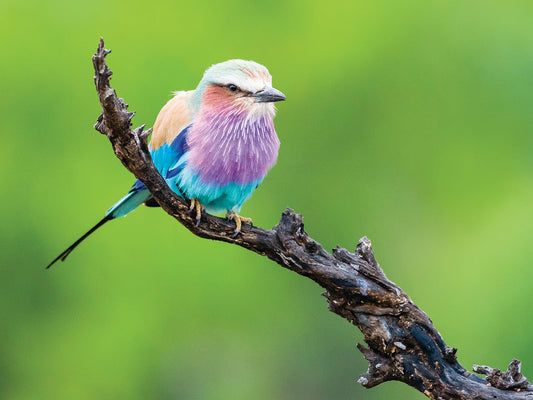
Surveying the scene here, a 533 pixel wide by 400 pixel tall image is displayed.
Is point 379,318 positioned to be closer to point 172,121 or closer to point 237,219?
→ point 237,219

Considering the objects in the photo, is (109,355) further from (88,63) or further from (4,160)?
(88,63)

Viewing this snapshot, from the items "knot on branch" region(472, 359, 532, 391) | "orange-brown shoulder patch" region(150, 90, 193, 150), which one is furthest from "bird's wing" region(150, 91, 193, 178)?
"knot on branch" region(472, 359, 532, 391)

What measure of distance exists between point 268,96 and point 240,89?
0.32ft

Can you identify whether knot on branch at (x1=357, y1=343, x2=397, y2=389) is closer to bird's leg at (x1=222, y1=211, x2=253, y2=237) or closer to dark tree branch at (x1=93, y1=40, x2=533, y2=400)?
dark tree branch at (x1=93, y1=40, x2=533, y2=400)

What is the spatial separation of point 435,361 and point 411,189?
378 centimetres

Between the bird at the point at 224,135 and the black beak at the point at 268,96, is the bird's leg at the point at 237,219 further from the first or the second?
the black beak at the point at 268,96

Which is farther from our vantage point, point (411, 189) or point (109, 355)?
point (411, 189)

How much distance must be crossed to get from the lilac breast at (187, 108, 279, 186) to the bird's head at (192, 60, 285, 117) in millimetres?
23

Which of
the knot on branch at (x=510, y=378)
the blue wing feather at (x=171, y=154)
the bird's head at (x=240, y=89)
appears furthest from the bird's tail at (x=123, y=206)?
the knot on branch at (x=510, y=378)

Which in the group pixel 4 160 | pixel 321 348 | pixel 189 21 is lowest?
pixel 4 160

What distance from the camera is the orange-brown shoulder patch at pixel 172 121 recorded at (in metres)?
2.50

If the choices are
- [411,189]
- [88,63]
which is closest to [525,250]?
[411,189]

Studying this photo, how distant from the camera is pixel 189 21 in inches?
237

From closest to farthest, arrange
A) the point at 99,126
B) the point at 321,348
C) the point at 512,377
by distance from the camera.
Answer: the point at 99,126
the point at 512,377
the point at 321,348
